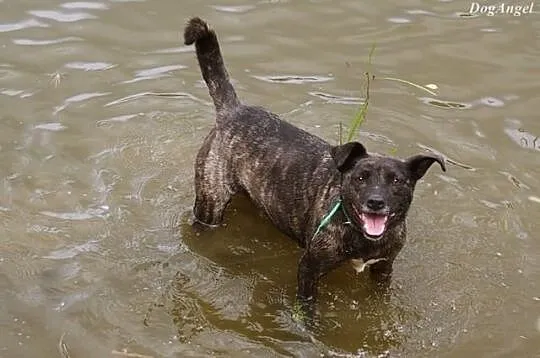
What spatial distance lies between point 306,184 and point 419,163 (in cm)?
104

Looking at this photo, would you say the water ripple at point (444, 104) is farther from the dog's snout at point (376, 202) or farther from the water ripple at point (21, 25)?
the water ripple at point (21, 25)

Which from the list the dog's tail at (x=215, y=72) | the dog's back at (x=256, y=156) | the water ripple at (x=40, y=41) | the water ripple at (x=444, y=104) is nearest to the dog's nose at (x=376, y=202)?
the dog's back at (x=256, y=156)

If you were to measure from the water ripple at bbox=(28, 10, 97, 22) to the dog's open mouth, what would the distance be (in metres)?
5.93

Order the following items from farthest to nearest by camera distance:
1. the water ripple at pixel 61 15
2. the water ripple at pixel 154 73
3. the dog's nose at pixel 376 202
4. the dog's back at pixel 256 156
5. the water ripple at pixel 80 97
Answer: the water ripple at pixel 61 15 < the water ripple at pixel 154 73 < the water ripple at pixel 80 97 < the dog's back at pixel 256 156 < the dog's nose at pixel 376 202

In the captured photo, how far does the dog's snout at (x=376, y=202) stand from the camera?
219 inches

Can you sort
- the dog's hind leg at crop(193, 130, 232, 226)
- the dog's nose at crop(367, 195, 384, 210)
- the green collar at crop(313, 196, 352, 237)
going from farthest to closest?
the dog's hind leg at crop(193, 130, 232, 226)
the green collar at crop(313, 196, 352, 237)
the dog's nose at crop(367, 195, 384, 210)

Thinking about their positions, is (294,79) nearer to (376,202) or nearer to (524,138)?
(524,138)

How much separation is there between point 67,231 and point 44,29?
378 cm

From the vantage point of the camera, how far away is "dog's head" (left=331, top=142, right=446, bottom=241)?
564cm

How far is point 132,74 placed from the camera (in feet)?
31.3

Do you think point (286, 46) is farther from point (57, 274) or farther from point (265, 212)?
point (57, 274)

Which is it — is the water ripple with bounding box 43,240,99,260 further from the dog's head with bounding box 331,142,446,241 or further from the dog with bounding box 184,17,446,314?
the dog's head with bounding box 331,142,446,241

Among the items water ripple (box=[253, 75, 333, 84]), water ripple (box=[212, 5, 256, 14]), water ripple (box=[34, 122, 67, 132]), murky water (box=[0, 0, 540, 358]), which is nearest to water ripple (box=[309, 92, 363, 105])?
murky water (box=[0, 0, 540, 358])

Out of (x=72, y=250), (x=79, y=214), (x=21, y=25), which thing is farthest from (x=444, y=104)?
(x=21, y=25)
